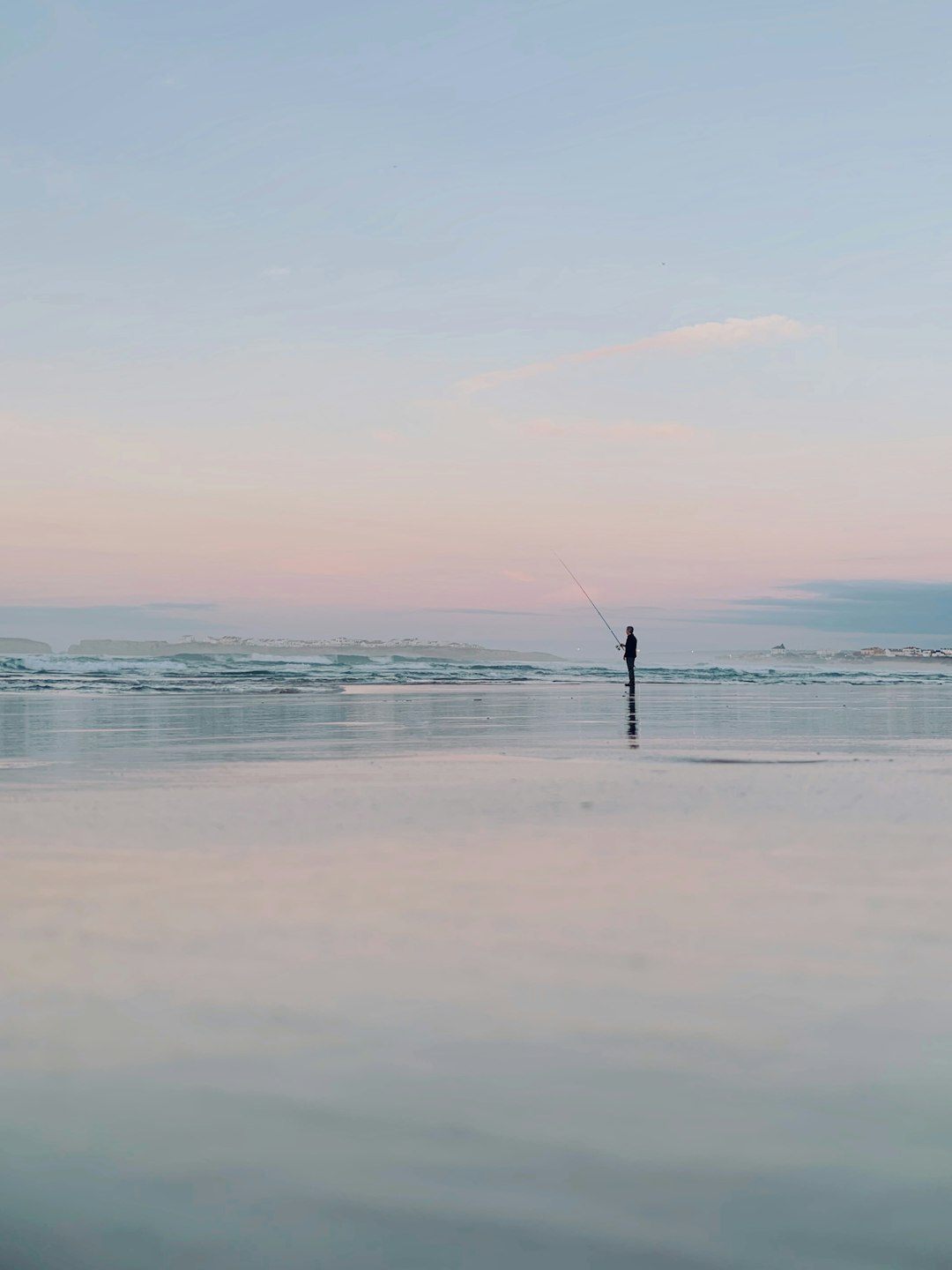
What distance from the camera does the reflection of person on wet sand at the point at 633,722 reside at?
12.1m

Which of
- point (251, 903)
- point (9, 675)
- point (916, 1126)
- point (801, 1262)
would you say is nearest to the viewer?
point (801, 1262)

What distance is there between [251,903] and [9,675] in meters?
33.4

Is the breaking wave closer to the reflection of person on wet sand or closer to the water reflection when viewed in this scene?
the water reflection

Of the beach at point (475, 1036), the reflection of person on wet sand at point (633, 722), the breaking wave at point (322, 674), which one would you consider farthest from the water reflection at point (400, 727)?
the breaking wave at point (322, 674)

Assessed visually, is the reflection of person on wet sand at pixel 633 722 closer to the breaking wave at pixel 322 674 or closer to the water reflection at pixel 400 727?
the water reflection at pixel 400 727

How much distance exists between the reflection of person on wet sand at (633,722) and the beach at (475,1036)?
5.49 m

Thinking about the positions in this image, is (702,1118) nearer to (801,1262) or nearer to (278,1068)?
(801,1262)

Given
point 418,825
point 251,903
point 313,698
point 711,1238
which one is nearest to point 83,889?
point 251,903

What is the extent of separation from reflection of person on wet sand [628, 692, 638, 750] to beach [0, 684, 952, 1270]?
5494 mm

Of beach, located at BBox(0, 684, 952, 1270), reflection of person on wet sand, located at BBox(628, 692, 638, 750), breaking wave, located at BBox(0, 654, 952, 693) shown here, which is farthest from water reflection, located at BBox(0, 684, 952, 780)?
breaking wave, located at BBox(0, 654, 952, 693)

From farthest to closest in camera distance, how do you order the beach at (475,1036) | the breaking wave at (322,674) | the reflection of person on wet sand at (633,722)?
the breaking wave at (322,674) → the reflection of person on wet sand at (633,722) → the beach at (475,1036)

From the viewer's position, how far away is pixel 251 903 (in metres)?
4.11

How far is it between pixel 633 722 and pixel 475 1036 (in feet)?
44.0

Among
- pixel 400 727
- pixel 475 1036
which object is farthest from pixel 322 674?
pixel 475 1036
